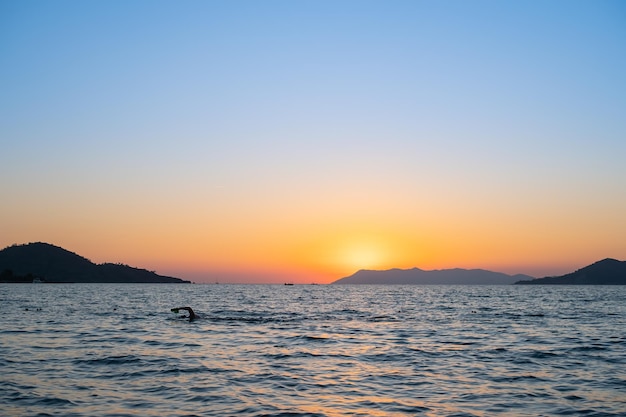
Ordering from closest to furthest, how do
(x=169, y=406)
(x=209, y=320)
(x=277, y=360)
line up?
(x=169, y=406), (x=277, y=360), (x=209, y=320)

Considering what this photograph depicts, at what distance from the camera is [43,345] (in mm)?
32219

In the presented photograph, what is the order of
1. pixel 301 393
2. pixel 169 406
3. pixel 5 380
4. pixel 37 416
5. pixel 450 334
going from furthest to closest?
pixel 450 334 → pixel 5 380 → pixel 301 393 → pixel 169 406 → pixel 37 416

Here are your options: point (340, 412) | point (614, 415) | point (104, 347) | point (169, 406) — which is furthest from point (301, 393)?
point (104, 347)

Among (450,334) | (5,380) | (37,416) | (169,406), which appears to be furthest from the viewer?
(450,334)

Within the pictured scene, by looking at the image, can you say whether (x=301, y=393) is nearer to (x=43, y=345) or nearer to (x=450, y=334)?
(x=43, y=345)

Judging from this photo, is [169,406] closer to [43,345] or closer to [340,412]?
[340,412]

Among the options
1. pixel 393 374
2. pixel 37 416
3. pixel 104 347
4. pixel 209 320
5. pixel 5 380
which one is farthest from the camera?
pixel 209 320

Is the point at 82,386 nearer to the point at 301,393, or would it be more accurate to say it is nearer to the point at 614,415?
the point at 301,393

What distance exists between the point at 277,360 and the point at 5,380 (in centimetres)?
1210

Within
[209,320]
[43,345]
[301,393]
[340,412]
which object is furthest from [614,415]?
A: [209,320]

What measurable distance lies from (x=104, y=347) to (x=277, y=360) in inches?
430

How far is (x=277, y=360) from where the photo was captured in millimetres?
27984

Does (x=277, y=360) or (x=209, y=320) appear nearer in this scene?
(x=277, y=360)

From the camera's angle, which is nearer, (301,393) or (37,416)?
(37,416)
